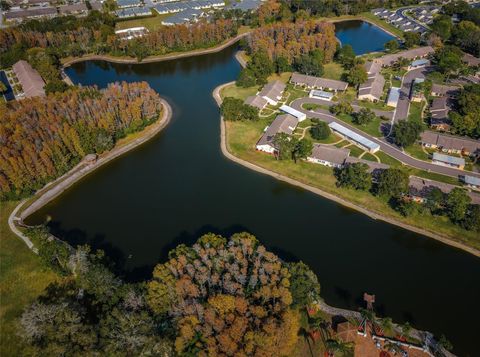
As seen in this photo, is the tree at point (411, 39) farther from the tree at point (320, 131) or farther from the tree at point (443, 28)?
the tree at point (320, 131)

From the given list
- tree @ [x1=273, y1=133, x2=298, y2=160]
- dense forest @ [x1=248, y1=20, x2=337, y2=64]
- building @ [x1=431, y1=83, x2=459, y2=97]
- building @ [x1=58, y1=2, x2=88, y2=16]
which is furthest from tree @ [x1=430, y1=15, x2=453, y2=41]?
building @ [x1=58, y1=2, x2=88, y2=16]

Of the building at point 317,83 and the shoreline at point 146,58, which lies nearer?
the building at point 317,83

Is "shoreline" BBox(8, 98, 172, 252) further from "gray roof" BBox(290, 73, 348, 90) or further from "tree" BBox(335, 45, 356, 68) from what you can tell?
"tree" BBox(335, 45, 356, 68)

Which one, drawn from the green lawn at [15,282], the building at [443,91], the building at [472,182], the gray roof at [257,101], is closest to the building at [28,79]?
the green lawn at [15,282]

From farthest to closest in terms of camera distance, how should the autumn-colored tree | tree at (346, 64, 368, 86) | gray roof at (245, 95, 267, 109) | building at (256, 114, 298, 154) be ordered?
tree at (346, 64, 368, 86), gray roof at (245, 95, 267, 109), building at (256, 114, 298, 154), the autumn-colored tree

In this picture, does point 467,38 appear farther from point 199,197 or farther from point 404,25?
point 199,197
